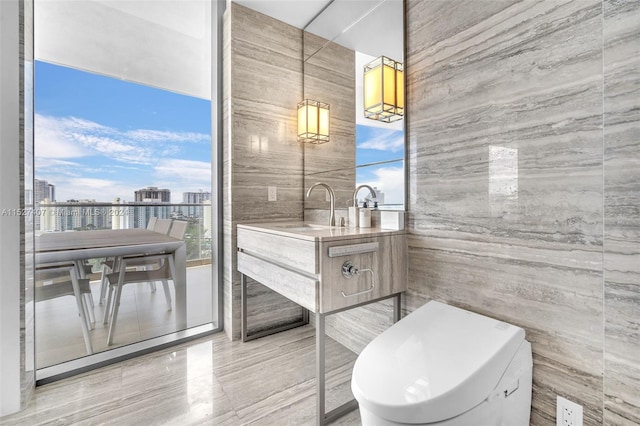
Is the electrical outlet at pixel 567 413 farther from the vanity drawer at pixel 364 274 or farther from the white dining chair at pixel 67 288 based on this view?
the white dining chair at pixel 67 288

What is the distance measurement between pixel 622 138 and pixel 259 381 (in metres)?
1.87

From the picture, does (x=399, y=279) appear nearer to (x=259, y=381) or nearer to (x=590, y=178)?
(x=590, y=178)

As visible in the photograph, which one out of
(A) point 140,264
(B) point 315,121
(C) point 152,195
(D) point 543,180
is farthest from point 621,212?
(A) point 140,264

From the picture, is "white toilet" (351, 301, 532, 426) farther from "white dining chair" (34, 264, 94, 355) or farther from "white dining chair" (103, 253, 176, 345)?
"white dining chair" (34, 264, 94, 355)

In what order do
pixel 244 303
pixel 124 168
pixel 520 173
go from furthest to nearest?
pixel 244 303, pixel 124 168, pixel 520 173

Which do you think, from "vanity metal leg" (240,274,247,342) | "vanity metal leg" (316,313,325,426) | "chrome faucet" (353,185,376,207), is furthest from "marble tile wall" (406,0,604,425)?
"vanity metal leg" (240,274,247,342)

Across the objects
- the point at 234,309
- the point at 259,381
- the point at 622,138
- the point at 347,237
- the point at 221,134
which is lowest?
the point at 259,381

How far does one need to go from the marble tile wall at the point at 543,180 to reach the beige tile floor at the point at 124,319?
162 centimetres

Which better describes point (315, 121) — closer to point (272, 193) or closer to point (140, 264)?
point (272, 193)

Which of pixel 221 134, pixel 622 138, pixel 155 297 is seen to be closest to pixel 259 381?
pixel 155 297

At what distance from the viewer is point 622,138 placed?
878 mm

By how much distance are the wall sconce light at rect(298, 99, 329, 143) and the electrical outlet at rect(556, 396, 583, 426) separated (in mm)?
1823

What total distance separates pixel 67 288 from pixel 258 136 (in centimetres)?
150

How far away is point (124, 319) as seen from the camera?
189 cm
